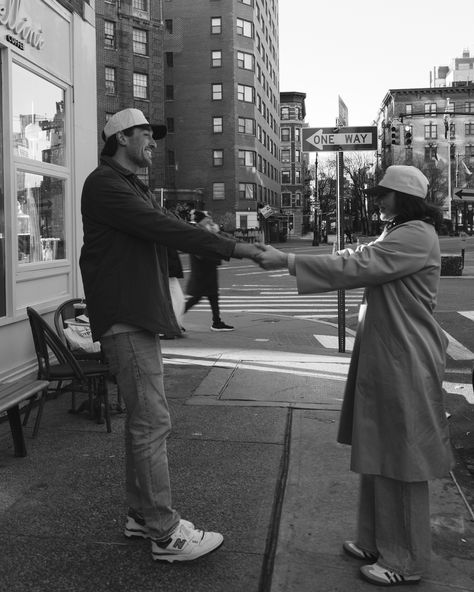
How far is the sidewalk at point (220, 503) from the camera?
319cm

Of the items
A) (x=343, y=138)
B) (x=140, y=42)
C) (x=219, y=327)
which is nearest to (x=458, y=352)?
(x=343, y=138)

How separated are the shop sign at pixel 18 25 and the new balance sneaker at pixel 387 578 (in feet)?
18.1

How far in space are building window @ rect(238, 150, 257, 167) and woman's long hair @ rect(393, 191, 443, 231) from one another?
58.8 metres

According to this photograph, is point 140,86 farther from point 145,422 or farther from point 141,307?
point 145,422

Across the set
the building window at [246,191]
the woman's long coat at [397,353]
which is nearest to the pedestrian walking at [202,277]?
the woman's long coat at [397,353]

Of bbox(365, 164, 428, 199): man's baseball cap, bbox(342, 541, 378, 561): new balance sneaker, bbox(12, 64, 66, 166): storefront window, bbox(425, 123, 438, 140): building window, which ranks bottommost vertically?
bbox(342, 541, 378, 561): new balance sneaker

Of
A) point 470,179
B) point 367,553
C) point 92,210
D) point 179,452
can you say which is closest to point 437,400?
point 367,553

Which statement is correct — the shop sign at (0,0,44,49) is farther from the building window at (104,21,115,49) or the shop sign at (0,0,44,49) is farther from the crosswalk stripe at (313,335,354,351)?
the building window at (104,21,115,49)

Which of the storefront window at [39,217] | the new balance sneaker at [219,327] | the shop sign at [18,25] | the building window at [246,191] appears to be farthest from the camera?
the building window at [246,191]

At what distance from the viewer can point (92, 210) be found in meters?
3.29

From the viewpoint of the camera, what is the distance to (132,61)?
48.9m

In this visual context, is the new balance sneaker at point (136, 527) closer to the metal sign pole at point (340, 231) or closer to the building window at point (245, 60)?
the metal sign pole at point (340, 231)

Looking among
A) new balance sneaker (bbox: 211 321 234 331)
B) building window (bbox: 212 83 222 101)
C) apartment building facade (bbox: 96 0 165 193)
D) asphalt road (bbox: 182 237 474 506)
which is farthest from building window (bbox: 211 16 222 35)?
new balance sneaker (bbox: 211 321 234 331)

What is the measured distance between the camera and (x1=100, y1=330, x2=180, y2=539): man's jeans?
328 centimetres
